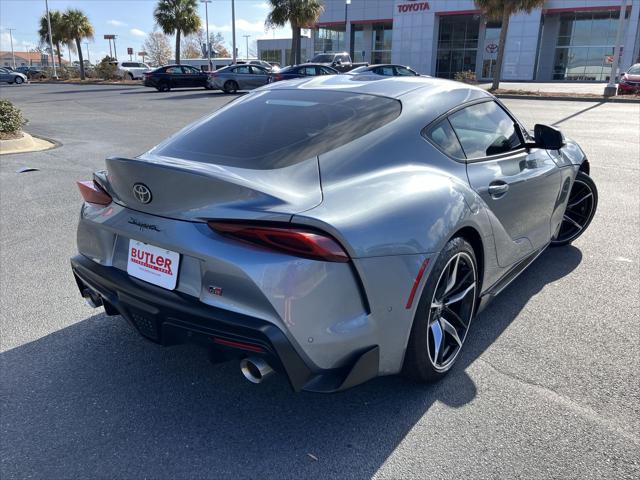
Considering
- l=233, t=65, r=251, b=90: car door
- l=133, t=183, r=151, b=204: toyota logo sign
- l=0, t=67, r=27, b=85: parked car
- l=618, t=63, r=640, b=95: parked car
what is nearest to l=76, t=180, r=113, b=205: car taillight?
l=133, t=183, r=151, b=204: toyota logo sign

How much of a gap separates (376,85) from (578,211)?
279 cm

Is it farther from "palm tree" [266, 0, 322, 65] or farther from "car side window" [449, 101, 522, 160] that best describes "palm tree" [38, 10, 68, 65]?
"car side window" [449, 101, 522, 160]

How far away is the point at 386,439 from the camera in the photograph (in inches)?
97.4

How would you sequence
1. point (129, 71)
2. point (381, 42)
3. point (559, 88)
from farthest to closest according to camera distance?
point (381, 42) → point (129, 71) → point (559, 88)

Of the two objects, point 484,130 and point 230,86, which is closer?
point 484,130

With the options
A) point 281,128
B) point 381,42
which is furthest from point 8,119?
point 381,42

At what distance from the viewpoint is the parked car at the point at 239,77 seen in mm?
26172

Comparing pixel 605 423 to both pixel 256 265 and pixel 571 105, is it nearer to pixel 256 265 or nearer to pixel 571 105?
pixel 256 265

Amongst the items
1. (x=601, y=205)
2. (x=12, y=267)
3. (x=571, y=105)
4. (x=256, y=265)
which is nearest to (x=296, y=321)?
(x=256, y=265)

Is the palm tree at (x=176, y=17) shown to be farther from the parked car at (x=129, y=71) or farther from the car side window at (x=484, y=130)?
Result: the car side window at (x=484, y=130)

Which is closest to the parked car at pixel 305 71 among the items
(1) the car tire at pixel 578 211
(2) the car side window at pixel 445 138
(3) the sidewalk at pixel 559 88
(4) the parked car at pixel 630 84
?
(3) the sidewalk at pixel 559 88

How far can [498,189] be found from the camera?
10.4 ft

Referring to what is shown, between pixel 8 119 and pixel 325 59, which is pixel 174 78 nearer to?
pixel 325 59

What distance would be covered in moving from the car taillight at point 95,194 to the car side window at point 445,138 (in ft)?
5.79
